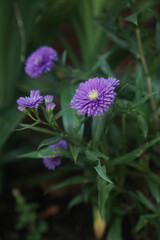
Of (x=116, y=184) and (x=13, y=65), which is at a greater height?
Answer: (x=13, y=65)

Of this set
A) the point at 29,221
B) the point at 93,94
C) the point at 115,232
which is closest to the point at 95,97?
the point at 93,94

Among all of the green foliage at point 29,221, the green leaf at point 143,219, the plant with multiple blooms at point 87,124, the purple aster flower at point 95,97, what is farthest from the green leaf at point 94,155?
the green foliage at point 29,221

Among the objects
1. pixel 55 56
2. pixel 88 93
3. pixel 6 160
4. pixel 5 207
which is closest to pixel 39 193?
pixel 5 207

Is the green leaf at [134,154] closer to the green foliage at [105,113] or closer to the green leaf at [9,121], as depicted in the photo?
the green foliage at [105,113]

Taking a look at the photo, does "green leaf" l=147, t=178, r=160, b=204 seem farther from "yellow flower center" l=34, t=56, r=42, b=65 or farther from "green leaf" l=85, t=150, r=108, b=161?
"yellow flower center" l=34, t=56, r=42, b=65

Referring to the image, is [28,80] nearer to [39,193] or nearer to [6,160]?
[6,160]

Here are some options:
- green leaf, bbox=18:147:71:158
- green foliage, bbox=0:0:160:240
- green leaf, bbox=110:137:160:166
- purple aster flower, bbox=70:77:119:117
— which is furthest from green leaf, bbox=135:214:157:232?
purple aster flower, bbox=70:77:119:117
